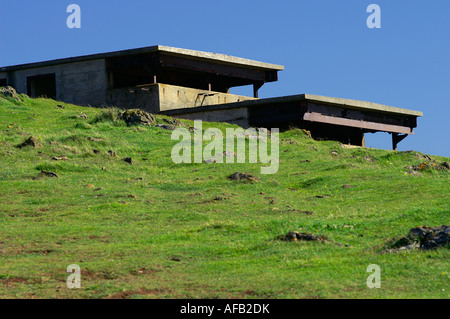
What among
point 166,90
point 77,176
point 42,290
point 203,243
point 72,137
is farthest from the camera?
point 166,90

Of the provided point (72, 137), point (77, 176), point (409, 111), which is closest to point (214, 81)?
point (409, 111)

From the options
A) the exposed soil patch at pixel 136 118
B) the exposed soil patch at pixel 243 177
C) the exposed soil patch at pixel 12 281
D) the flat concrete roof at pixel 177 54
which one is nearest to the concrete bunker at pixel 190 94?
the flat concrete roof at pixel 177 54

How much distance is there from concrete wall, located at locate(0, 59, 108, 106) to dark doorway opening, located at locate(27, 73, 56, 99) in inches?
15.2

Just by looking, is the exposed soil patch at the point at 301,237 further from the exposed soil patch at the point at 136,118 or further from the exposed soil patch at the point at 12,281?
the exposed soil patch at the point at 136,118

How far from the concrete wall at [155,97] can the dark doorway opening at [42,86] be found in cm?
496

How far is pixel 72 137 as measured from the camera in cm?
2852

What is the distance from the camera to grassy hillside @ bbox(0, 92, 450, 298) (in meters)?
11.7

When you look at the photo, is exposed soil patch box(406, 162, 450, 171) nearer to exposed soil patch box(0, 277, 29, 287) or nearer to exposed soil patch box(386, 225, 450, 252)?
exposed soil patch box(386, 225, 450, 252)

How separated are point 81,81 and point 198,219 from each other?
2374 centimetres

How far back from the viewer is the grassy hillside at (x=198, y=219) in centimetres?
1168

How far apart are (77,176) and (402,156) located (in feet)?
45.6

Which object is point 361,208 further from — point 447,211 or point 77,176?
point 77,176

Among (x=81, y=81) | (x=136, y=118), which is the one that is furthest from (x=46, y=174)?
(x=81, y=81)

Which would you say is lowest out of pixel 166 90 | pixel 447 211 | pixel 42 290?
pixel 42 290
